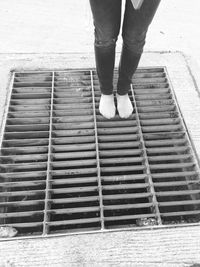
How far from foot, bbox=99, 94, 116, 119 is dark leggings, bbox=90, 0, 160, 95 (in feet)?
0.32

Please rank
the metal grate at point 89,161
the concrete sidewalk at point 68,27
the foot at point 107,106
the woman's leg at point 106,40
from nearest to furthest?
the woman's leg at point 106,40, the metal grate at point 89,161, the foot at point 107,106, the concrete sidewalk at point 68,27

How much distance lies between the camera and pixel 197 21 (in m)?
2.70

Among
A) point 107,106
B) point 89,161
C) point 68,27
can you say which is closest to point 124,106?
point 107,106

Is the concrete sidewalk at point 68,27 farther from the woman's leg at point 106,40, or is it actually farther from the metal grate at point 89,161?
the woman's leg at point 106,40

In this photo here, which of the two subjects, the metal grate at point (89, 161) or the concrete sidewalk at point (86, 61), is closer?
the concrete sidewalk at point (86, 61)

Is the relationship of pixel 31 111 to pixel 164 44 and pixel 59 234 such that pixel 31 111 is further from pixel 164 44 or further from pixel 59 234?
pixel 164 44

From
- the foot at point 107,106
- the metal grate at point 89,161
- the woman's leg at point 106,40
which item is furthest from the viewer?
the foot at point 107,106

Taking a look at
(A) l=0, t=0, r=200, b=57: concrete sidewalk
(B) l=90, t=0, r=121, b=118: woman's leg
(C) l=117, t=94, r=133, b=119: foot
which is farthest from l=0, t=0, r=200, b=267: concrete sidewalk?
(B) l=90, t=0, r=121, b=118: woman's leg

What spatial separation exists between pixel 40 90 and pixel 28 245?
1.09m

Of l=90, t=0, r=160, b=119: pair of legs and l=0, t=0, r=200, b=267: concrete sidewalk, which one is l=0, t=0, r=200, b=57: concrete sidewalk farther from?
l=90, t=0, r=160, b=119: pair of legs

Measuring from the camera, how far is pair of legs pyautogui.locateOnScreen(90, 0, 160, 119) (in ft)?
4.42

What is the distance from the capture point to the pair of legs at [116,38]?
1.35 metres

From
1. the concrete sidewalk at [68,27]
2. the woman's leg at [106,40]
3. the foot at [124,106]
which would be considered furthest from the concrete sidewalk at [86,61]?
the woman's leg at [106,40]

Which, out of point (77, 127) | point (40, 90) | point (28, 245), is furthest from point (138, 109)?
point (28, 245)
